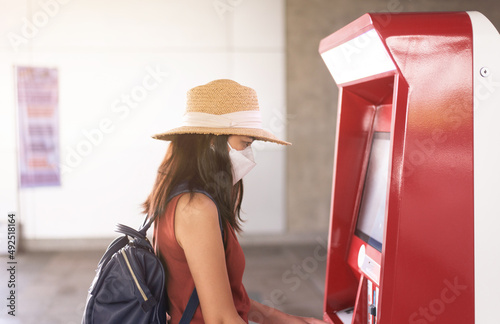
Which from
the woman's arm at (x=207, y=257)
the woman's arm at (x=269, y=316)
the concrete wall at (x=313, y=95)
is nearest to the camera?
the woman's arm at (x=207, y=257)

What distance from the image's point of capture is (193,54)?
4.64 metres

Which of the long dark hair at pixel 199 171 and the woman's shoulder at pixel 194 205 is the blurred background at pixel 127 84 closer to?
the long dark hair at pixel 199 171

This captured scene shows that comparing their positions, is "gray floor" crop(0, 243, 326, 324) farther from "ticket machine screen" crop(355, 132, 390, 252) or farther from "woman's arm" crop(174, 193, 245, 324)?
"woman's arm" crop(174, 193, 245, 324)

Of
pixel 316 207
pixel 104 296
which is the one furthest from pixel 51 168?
pixel 104 296

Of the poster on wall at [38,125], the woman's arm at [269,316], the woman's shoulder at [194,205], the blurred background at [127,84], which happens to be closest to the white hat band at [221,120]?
the woman's shoulder at [194,205]

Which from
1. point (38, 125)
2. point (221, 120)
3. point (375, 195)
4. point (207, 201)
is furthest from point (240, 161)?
point (38, 125)

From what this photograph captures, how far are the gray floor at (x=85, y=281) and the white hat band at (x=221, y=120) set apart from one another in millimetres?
2407

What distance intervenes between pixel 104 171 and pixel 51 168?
515 mm

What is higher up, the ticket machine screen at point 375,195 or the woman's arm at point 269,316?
the ticket machine screen at point 375,195

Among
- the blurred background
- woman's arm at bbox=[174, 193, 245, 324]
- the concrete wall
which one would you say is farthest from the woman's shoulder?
the concrete wall

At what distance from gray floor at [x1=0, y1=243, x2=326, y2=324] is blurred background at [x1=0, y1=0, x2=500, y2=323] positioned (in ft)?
0.19

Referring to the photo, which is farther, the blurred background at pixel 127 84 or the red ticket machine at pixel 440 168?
the blurred background at pixel 127 84

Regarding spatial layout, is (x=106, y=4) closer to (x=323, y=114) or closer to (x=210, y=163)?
(x=323, y=114)

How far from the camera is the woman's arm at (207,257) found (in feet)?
3.32
